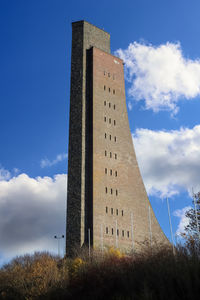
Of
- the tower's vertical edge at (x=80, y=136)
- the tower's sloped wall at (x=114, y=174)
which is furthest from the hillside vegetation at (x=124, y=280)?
the tower's sloped wall at (x=114, y=174)

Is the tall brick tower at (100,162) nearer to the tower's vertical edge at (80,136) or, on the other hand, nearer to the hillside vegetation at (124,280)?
the tower's vertical edge at (80,136)

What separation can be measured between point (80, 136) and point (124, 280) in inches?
875

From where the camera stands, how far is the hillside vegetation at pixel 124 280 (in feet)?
53.3

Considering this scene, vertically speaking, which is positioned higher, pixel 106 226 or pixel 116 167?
pixel 116 167

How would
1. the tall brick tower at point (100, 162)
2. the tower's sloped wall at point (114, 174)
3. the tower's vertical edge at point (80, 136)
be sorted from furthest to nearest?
1. the tower's sloped wall at point (114, 174)
2. the tall brick tower at point (100, 162)
3. the tower's vertical edge at point (80, 136)

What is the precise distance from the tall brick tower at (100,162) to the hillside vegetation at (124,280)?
692 centimetres

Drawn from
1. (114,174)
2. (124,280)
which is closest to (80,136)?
(114,174)

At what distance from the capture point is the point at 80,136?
131 ft

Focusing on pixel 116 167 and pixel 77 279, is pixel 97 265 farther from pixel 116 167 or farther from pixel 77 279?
pixel 116 167

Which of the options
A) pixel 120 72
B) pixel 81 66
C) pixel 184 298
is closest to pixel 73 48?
pixel 81 66

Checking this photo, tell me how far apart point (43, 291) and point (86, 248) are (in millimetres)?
11080

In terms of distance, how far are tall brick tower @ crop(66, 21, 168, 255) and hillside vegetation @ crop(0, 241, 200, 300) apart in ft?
22.7

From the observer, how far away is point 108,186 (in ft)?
129

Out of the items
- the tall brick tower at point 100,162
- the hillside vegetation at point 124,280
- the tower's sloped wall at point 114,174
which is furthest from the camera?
the tower's sloped wall at point 114,174
